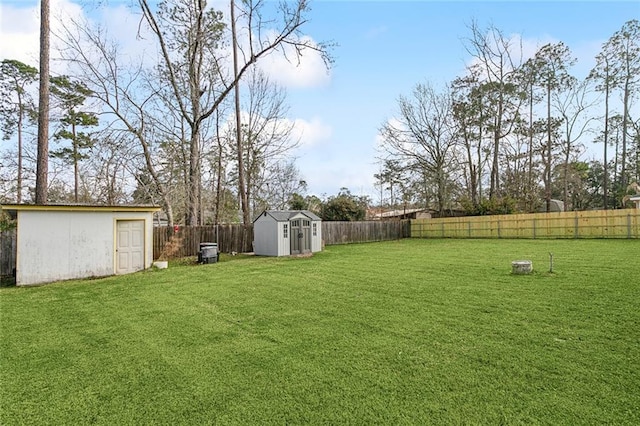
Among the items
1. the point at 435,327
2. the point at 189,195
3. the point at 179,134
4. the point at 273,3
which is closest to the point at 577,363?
the point at 435,327

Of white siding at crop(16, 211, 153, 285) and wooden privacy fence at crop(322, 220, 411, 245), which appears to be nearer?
white siding at crop(16, 211, 153, 285)

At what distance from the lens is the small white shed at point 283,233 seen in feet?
41.0

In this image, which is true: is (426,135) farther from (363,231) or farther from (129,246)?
(129,246)

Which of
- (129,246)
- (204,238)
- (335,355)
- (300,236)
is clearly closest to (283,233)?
(300,236)

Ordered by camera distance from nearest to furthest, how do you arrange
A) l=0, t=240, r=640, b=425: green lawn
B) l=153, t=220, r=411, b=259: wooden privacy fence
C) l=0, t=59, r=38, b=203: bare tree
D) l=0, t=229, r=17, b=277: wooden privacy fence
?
l=0, t=240, r=640, b=425: green lawn → l=0, t=229, r=17, b=277: wooden privacy fence → l=153, t=220, r=411, b=259: wooden privacy fence → l=0, t=59, r=38, b=203: bare tree

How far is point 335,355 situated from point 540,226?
1724 cm

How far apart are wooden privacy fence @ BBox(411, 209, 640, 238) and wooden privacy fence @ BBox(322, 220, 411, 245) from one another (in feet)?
3.60

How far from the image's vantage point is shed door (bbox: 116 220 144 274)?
9.22 metres

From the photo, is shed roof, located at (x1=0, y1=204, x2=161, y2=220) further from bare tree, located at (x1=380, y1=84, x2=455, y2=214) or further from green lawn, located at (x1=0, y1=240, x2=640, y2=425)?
bare tree, located at (x1=380, y1=84, x2=455, y2=214)

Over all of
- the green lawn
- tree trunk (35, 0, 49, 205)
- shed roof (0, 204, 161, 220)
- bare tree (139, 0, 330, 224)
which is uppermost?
bare tree (139, 0, 330, 224)

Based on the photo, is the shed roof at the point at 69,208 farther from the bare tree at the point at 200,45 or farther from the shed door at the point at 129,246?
the bare tree at the point at 200,45

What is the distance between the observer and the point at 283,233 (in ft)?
41.2

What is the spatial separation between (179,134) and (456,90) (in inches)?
695

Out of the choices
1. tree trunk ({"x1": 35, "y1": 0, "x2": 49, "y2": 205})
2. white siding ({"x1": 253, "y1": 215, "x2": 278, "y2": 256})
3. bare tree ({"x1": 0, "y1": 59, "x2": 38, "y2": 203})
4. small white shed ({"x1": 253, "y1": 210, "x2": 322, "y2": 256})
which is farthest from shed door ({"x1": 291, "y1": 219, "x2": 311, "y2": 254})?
bare tree ({"x1": 0, "y1": 59, "x2": 38, "y2": 203})
